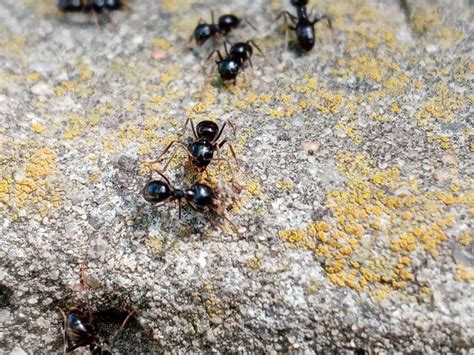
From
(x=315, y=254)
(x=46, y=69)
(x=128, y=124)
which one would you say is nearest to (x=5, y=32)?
(x=46, y=69)

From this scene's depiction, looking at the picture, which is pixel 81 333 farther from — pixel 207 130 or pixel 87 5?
pixel 87 5

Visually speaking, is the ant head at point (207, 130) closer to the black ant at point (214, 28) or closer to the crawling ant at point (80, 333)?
the black ant at point (214, 28)

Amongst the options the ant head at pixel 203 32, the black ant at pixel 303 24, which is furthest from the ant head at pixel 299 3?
the ant head at pixel 203 32

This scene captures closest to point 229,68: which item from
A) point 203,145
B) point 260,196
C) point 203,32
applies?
point 203,32

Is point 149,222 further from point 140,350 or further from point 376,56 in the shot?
point 376,56

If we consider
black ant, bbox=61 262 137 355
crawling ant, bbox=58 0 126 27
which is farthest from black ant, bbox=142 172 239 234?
crawling ant, bbox=58 0 126 27
